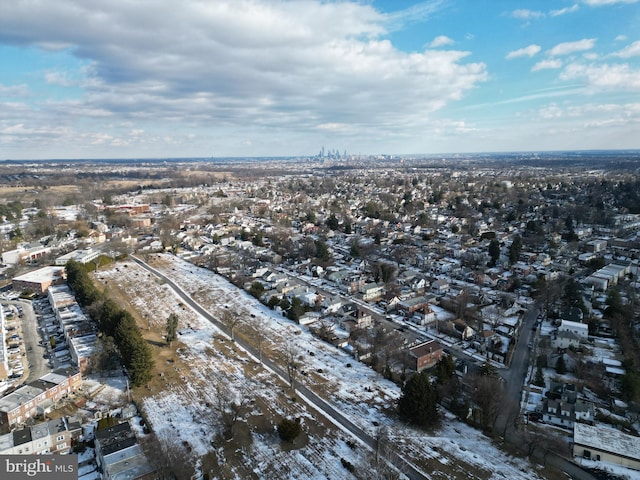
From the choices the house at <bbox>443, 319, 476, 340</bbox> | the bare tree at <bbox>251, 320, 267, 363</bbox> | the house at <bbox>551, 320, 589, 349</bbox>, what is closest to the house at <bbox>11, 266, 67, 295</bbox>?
the bare tree at <bbox>251, 320, 267, 363</bbox>

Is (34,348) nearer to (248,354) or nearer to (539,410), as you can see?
(248,354)

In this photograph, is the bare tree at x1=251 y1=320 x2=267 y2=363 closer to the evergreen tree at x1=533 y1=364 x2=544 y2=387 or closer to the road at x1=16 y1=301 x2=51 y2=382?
the road at x1=16 y1=301 x2=51 y2=382

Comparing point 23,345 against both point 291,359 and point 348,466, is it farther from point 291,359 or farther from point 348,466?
point 348,466

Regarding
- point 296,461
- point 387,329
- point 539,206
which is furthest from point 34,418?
point 539,206

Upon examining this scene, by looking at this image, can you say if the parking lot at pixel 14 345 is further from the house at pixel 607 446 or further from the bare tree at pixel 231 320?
the house at pixel 607 446

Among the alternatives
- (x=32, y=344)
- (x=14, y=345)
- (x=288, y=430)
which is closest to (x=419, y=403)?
(x=288, y=430)

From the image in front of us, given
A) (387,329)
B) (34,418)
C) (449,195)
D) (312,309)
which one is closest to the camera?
(34,418)

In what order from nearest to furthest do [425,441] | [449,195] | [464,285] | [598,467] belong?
[598,467] < [425,441] < [464,285] < [449,195]

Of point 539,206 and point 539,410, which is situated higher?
point 539,206
